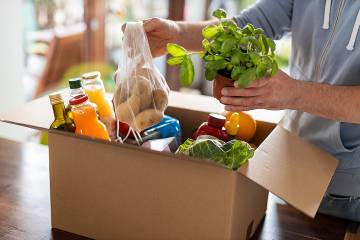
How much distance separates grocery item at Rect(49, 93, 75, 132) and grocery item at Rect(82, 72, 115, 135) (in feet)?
0.37

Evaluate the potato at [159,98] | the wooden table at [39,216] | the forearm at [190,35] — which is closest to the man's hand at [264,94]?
the potato at [159,98]

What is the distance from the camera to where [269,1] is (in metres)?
1.40

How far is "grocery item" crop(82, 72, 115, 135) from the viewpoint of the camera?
1.13 m

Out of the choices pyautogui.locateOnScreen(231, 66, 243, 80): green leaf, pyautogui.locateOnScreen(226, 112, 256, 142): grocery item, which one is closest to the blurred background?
pyautogui.locateOnScreen(226, 112, 256, 142): grocery item

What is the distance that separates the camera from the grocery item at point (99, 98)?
113 centimetres

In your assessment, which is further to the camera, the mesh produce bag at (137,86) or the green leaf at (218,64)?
the mesh produce bag at (137,86)

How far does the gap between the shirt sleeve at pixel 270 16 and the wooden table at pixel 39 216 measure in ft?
1.77

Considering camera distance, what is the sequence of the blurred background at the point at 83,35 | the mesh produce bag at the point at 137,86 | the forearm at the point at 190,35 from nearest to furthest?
1. the mesh produce bag at the point at 137,86
2. the forearm at the point at 190,35
3. the blurred background at the point at 83,35

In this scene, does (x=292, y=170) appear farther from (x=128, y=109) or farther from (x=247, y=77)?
(x=128, y=109)

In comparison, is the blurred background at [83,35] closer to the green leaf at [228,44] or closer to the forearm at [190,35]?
the forearm at [190,35]

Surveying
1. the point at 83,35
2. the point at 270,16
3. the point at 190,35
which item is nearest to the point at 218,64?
the point at 190,35

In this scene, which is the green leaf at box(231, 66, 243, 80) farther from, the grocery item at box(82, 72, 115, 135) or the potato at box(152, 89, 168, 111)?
the grocery item at box(82, 72, 115, 135)

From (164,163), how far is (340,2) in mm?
654

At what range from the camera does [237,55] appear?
852mm
